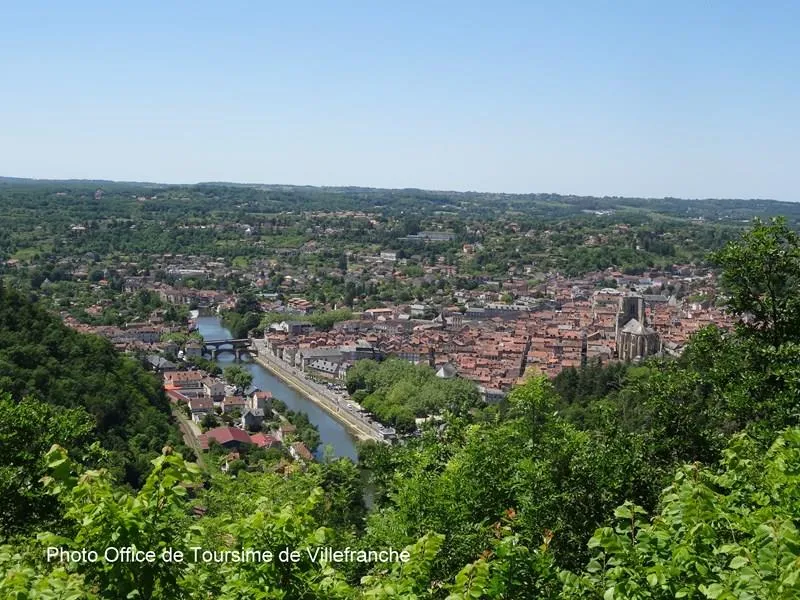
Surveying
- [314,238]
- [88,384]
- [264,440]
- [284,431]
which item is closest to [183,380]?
[284,431]

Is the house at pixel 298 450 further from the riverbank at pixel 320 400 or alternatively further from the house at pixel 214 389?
the house at pixel 214 389

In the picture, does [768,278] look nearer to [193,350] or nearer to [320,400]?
[320,400]

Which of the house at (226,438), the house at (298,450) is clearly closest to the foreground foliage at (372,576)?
the house at (298,450)

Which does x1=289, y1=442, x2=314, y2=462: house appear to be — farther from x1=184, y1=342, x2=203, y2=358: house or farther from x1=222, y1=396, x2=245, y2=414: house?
x1=184, y1=342, x2=203, y2=358: house

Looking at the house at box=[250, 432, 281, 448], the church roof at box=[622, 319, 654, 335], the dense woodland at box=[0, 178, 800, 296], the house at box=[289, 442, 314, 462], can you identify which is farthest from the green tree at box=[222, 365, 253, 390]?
the dense woodland at box=[0, 178, 800, 296]

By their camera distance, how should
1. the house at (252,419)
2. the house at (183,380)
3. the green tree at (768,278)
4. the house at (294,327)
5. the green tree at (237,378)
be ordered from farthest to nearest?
1. the house at (294,327)
2. the green tree at (237,378)
3. the house at (183,380)
4. the house at (252,419)
5. the green tree at (768,278)
